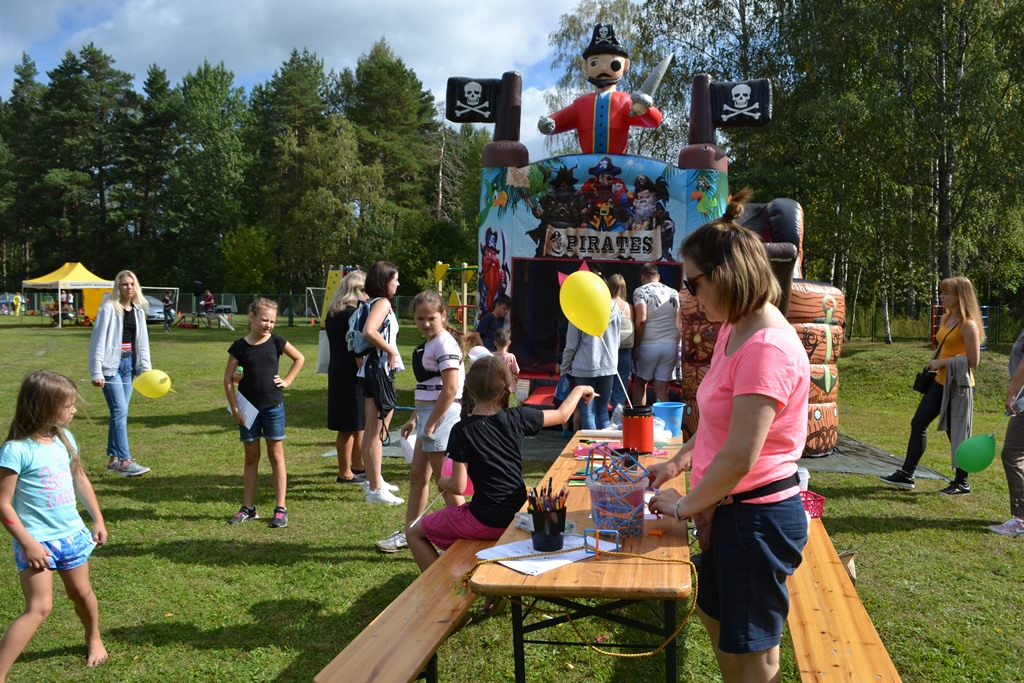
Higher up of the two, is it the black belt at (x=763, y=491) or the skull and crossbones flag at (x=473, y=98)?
the skull and crossbones flag at (x=473, y=98)

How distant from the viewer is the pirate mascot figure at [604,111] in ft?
30.6

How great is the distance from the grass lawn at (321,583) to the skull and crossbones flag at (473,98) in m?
4.54

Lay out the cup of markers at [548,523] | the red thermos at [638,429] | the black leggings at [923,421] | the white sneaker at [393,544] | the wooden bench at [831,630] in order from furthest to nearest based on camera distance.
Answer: the black leggings at [923,421] < the white sneaker at [393,544] < the red thermos at [638,429] < the wooden bench at [831,630] < the cup of markers at [548,523]

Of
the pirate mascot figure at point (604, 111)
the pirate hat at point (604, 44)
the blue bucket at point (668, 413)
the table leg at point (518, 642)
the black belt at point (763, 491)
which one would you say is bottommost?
the table leg at point (518, 642)

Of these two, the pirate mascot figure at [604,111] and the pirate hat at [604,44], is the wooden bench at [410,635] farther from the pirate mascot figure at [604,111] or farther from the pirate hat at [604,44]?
the pirate hat at [604,44]

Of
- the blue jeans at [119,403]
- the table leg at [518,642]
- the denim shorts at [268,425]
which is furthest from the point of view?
the blue jeans at [119,403]

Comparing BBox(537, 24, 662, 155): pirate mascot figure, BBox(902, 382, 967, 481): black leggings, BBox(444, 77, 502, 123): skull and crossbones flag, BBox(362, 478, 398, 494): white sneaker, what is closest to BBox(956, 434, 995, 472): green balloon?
BBox(902, 382, 967, 481): black leggings

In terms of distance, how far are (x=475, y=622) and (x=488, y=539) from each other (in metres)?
0.58

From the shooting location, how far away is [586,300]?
457 centimetres

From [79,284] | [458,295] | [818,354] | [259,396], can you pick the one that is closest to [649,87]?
[818,354]

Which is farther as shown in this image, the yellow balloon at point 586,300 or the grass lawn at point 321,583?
the yellow balloon at point 586,300

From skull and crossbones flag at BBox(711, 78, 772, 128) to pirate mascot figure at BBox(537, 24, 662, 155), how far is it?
75cm

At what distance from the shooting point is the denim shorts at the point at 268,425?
16.8 ft

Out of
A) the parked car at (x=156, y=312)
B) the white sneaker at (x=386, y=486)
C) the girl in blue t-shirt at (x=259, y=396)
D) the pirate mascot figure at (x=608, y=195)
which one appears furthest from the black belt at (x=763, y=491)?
the parked car at (x=156, y=312)
